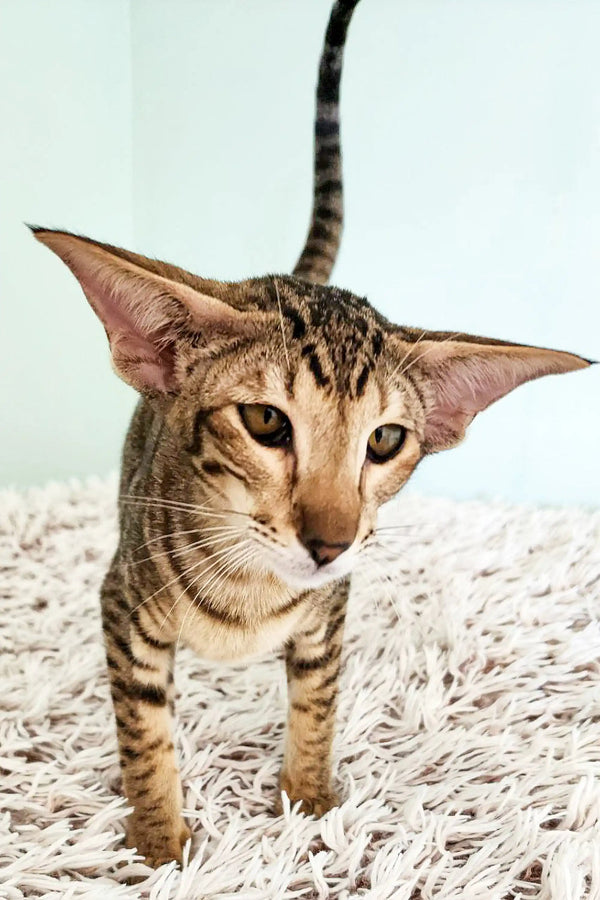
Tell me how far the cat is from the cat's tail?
14.1 inches

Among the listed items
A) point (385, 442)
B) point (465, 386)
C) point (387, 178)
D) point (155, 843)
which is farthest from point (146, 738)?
point (387, 178)

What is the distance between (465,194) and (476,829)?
1.43 metres

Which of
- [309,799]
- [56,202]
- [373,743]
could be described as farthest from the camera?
[56,202]

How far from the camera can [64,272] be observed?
1.72m

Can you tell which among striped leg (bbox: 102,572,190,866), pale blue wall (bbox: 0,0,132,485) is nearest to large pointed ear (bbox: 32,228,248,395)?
striped leg (bbox: 102,572,190,866)

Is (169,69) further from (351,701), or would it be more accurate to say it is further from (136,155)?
(351,701)

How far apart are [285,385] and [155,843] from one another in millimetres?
544

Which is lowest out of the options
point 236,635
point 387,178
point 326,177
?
point 236,635

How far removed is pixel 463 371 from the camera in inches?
30.8

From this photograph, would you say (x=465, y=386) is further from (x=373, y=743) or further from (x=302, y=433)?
(x=373, y=743)

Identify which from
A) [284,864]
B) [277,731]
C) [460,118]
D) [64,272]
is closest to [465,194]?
[460,118]

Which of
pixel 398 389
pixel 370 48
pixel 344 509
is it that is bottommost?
pixel 344 509

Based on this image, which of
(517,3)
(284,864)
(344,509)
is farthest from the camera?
(517,3)

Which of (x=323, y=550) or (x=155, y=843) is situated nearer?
(x=323, y=550)
